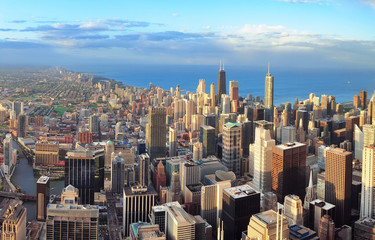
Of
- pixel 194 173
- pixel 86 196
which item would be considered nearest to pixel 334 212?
pixel 194 173

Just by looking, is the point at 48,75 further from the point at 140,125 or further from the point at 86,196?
the point at 86,196

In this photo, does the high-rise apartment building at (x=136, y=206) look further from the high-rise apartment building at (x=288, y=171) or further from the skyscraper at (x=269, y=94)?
the skyscraper at (x=269, y=94)

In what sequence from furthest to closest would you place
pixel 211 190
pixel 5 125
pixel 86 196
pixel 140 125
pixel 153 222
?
1. pixel 140 125
2. pixel 5 125
3. pixel 86 196
4. pixel 211 190
5. pixel 153 222

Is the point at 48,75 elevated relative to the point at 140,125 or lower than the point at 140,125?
elevated

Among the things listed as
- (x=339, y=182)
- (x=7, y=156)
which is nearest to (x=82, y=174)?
(x=7, y=156)

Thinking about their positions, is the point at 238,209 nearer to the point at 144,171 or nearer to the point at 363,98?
the point at 144,171
